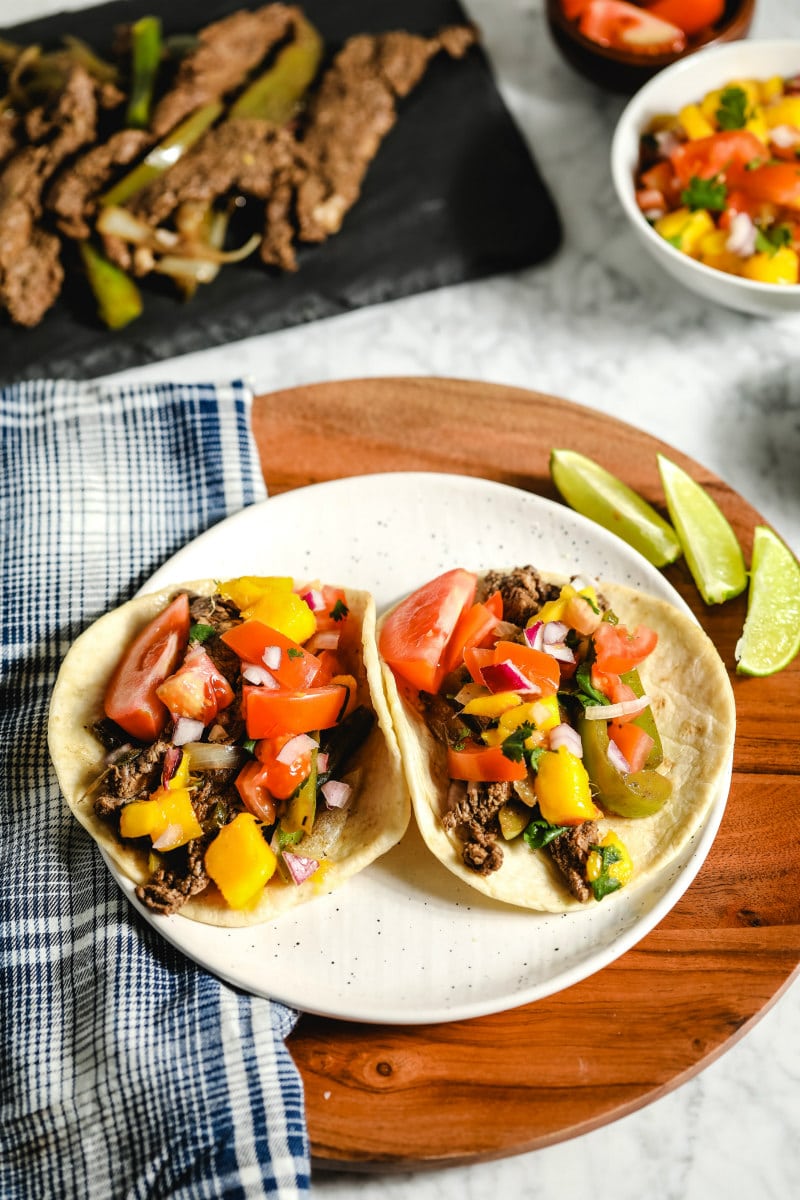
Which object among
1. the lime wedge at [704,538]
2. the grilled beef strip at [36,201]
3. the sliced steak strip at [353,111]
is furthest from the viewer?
the sliced steak strip at [353,111]

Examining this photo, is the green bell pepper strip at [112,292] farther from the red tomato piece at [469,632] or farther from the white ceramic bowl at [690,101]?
the red tomato piece at [469,632]

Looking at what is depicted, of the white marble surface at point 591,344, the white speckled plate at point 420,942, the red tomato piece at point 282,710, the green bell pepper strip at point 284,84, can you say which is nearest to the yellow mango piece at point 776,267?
the white marble surface at point 591,344

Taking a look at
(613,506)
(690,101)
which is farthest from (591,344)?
(613,506)

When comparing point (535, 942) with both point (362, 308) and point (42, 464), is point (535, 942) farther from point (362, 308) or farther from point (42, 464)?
point (362, 308)

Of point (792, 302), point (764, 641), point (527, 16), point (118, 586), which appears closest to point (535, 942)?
point (764, 641)

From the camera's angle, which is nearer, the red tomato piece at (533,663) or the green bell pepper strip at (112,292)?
the red tomato piece at (533,663)

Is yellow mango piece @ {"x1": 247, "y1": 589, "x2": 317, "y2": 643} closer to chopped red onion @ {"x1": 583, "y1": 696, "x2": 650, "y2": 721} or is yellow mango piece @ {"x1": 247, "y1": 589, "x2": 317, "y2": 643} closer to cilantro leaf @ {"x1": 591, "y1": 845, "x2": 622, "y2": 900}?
chopped red onion @ {"x1": 583, "y1": 696, "x2": 650, "y2": 721}
